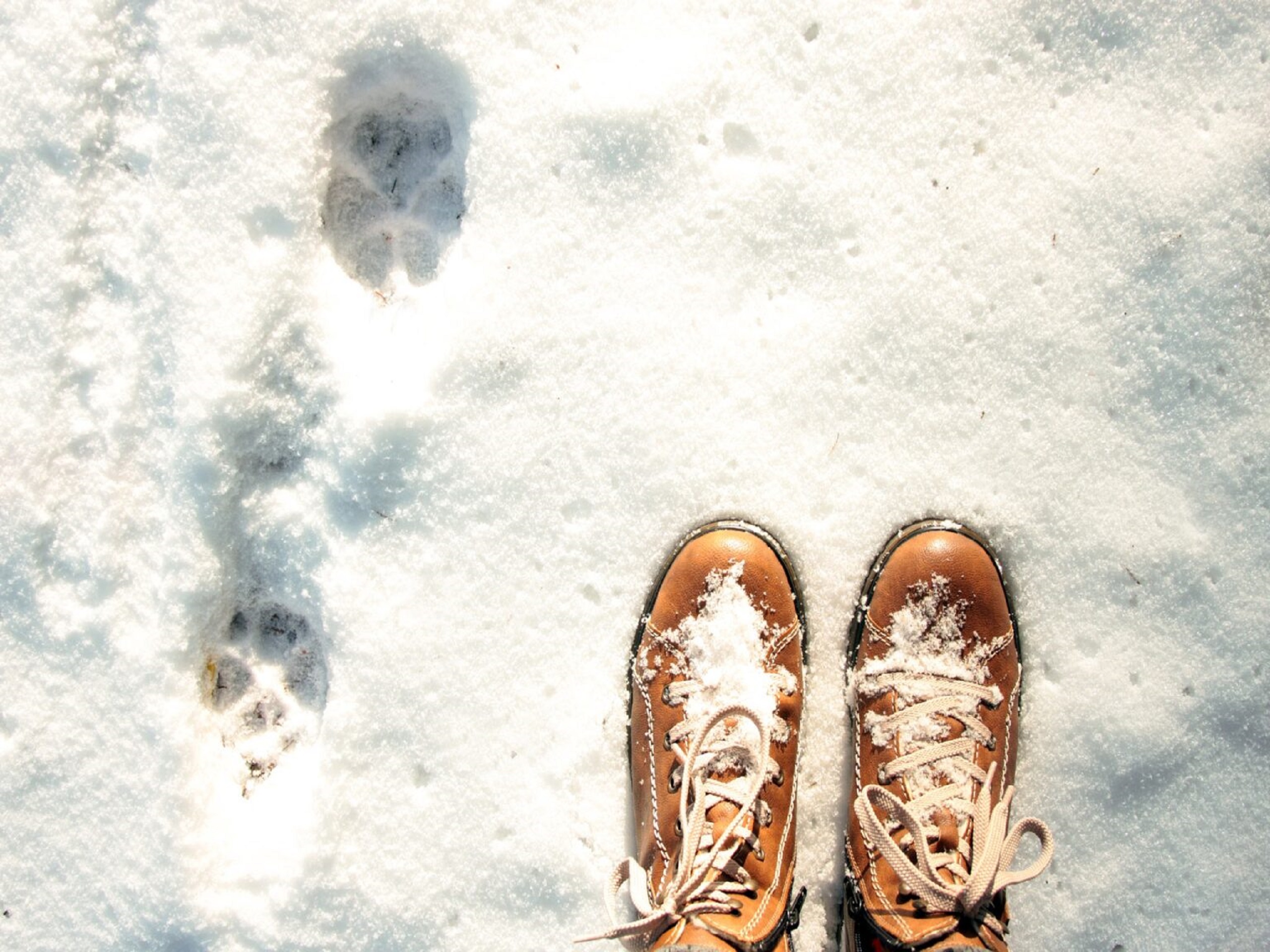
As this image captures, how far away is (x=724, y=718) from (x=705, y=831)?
0.24 metres

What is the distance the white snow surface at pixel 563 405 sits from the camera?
5.05ft

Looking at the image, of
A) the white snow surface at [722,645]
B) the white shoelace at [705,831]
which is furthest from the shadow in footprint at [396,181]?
the white shoelace at [705,831]

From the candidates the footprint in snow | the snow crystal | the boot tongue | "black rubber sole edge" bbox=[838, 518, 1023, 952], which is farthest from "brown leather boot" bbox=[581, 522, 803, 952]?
the footprint in snow

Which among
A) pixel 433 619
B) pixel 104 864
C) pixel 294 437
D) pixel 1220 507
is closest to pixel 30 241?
pixel 294 437

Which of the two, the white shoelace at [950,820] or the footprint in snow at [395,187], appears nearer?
the white shoelace at [950,820]

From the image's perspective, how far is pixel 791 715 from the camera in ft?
5.22

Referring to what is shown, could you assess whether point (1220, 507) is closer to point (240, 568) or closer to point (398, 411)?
point (398, 411)

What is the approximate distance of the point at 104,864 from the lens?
1.56 m

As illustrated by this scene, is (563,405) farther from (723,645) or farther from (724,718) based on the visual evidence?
(724,718)

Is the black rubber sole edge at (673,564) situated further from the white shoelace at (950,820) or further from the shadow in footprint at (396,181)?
the shadow in footprint at (396,181)

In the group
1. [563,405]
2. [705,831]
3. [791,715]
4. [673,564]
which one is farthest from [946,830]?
[563,405]

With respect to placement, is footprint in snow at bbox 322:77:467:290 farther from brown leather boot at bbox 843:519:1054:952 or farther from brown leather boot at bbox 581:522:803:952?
brown leather boot at bbox 843:519:1054:952

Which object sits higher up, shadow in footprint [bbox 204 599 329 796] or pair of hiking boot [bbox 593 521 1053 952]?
pair of hiking boot [bbox 593 521 1053 952]

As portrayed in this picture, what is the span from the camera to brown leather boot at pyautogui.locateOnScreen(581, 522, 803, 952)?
5.07 ft
